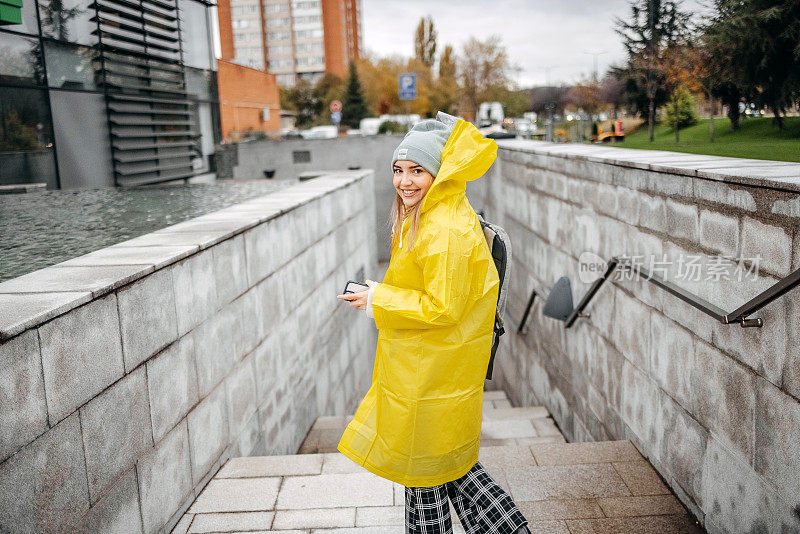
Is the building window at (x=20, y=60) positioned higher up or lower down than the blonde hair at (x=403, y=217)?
higher up

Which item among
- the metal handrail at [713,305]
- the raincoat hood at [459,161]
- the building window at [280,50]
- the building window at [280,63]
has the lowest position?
the metal handrail at [713,305]

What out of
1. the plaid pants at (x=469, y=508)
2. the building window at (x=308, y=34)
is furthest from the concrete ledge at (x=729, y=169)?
the building window at (x=308, y=34)

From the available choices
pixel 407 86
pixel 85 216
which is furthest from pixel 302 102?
pixel 85 216

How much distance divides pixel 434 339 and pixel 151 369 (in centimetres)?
161

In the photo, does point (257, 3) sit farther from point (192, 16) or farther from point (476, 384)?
point (476, 384)

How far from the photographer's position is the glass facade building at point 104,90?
9.26 meters

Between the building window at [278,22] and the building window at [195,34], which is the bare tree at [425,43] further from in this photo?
the building window at [195,34]

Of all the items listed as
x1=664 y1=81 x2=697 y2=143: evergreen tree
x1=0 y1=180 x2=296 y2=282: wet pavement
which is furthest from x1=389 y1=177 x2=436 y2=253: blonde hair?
x1=664 y1=81 x2=697 y2=143: evergreen tree

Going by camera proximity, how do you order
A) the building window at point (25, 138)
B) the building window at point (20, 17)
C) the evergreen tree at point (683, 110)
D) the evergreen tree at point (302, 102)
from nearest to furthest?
the building window at point (20, 17) < the building window at point (25, 138) < the evergreen tree at point (683, 110) < the evergreen tree at point (302, 102)

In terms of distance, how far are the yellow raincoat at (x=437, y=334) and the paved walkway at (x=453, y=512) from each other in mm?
1019

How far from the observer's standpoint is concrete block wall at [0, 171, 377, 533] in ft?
7.95

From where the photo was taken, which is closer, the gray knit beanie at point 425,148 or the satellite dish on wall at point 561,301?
the gray knit beanie at point 425,148

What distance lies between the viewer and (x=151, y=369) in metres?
3.36

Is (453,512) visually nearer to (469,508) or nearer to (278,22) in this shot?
(469,508)
